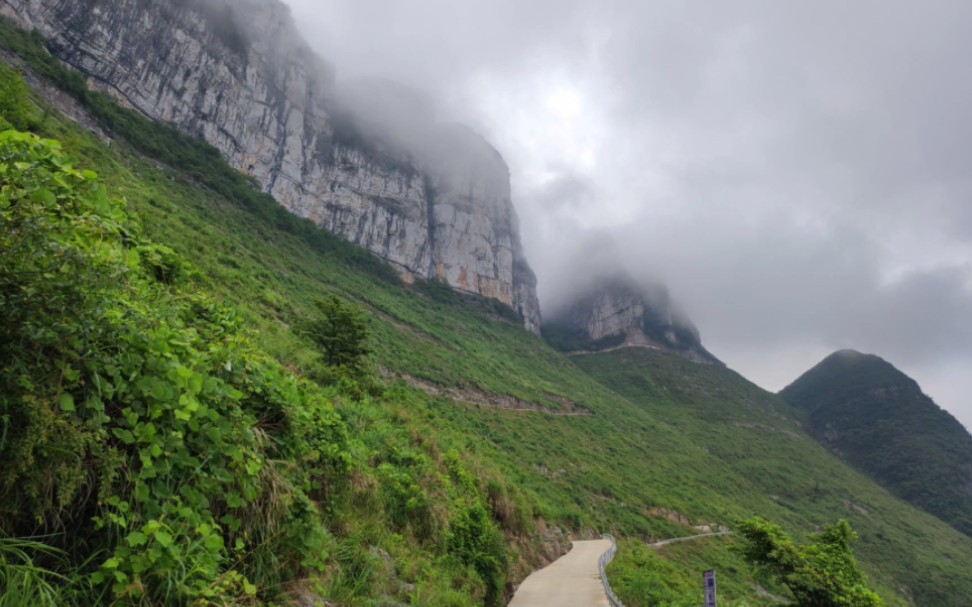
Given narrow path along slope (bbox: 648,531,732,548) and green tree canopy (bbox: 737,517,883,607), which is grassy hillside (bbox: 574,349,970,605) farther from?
green tree canopy (bbox: 737,517,883,607)

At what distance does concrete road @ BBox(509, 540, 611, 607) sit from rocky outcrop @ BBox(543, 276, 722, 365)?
114 meters

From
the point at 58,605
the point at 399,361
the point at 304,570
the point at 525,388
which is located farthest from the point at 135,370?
the point at 525,388

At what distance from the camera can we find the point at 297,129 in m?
81.2

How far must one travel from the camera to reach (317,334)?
11414 mm

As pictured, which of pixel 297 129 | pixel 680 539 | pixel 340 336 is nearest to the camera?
pixel 340 336

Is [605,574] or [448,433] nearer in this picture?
[605,574]

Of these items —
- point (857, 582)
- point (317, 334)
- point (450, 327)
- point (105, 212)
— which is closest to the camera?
point (105, 212)

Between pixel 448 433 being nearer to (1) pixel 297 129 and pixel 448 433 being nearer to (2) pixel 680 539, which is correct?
(2) pixel 680 539

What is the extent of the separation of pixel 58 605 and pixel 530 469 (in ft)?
86.9

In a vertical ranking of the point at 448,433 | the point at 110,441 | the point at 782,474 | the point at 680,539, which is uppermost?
the point at 782,474

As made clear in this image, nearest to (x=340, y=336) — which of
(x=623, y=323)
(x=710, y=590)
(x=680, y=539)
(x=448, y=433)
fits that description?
(x=448, y=433)

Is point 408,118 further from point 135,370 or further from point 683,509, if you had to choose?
point 135,370

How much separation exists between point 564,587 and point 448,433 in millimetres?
5767

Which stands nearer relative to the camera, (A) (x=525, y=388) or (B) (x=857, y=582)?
(B) (x=857, y=582)
